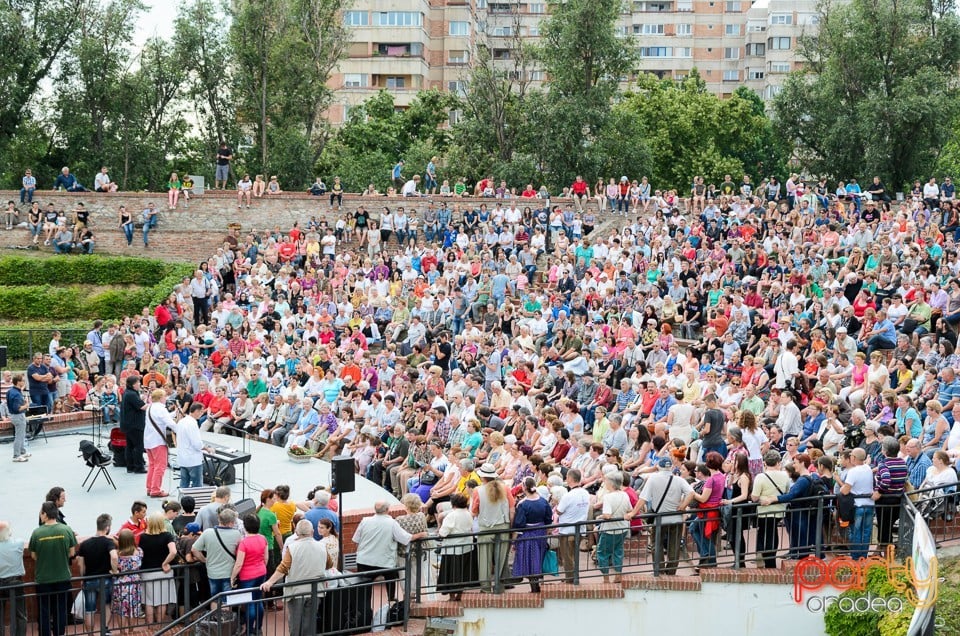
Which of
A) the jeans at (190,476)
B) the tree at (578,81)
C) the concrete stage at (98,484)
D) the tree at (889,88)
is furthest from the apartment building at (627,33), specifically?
the jeans at (190,476)

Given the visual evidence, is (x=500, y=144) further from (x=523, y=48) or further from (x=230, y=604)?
(x=230, y=604)

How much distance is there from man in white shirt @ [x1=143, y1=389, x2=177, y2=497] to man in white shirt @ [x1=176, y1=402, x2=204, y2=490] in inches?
14.4

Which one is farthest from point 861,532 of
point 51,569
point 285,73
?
point 285,73

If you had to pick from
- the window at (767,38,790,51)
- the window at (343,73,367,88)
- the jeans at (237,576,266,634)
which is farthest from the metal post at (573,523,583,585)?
the window at (767,38,790,51)

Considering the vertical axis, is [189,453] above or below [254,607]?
above

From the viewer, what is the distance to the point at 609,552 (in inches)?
503

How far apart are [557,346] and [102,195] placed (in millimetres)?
20815

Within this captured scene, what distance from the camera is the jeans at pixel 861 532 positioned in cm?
1233

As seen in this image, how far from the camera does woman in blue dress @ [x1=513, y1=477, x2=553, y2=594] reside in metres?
12.6

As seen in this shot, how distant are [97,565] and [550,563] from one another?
4.90m

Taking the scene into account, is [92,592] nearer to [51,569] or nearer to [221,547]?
[51,569]

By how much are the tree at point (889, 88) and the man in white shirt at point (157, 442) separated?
101 ft

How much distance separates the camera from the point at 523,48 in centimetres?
4072

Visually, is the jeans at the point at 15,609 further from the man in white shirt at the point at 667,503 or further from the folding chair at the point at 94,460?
the man in white shirt at the point at 667,503
